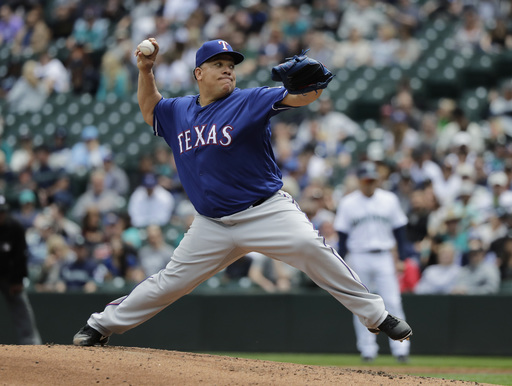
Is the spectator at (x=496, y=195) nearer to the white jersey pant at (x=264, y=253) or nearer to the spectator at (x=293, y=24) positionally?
the spectator at (x=293, y=24)

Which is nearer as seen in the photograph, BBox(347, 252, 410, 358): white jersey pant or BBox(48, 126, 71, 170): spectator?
BBox(347, 252, 410, 358): white jersey pant

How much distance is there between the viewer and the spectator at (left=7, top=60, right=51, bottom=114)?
16672mm

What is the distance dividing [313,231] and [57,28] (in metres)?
14.0

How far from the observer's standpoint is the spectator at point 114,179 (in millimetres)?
13469

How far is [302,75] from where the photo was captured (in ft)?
17.7

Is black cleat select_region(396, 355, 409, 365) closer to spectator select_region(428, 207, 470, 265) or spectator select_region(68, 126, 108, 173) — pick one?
spectator select_region(428, 207, 470, 265)

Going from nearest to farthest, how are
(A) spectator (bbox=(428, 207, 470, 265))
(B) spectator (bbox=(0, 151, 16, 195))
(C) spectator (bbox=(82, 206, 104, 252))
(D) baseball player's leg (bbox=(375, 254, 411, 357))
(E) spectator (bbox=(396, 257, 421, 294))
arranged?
(D) baseball player's leg (bbox=(375, 254, 411, 357)), (E) spectator (bbox=(396, 257, 421, 294)), (A) spectator (bbox=(428, 207, 470, 265)), (C) spectator (bbox=(82, 206, 104, 252)), (B) spectator (bbox=(0, 151, 16, 195))

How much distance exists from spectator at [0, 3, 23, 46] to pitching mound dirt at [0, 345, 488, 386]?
1363 cm

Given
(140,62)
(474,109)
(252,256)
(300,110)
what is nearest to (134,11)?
(300,110)

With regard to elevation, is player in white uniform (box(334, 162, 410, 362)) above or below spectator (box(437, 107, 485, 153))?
below

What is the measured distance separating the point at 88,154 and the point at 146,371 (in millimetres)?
9118

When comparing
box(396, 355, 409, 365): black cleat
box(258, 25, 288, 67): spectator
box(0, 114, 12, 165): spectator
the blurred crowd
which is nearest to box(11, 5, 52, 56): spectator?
the blurred crowd

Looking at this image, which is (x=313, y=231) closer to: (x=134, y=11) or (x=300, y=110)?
(x=300, y=110)

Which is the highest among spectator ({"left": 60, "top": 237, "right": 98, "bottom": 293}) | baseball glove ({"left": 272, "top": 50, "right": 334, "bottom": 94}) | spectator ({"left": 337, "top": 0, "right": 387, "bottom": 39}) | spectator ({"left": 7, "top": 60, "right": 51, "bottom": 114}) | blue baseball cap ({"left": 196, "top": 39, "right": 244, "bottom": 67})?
spectator ({"left": 337, "top": 0, "right": 387, "bottom": 39})
